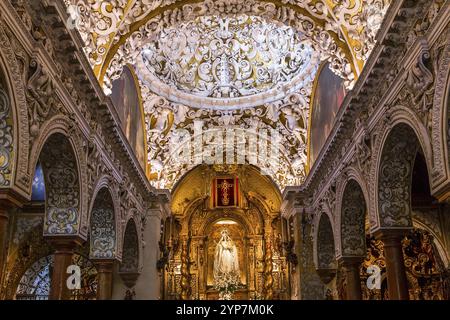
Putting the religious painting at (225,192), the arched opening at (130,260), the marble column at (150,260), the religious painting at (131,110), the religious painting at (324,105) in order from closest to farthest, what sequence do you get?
the religious painting at (324,105)
the religious painting at (131,110)
the arched opening at (130,260)
the marble column at (150,260)
the religious painting at (225,192)

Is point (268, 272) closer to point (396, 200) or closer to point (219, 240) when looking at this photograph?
point (219, 240)

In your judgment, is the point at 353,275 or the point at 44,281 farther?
the point at 44,281

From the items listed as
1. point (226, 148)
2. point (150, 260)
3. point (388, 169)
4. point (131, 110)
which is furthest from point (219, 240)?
point (388, 169)

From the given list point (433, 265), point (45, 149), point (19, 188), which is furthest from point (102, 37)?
point (433, 265)

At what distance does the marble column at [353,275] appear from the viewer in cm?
1141

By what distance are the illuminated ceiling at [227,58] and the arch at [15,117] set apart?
3.64 m

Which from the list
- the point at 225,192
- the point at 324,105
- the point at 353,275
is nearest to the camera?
the point at 353,275

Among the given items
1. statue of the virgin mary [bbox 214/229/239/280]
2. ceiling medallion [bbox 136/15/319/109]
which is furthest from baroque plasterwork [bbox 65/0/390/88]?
statue of the virgin mary [bbox 214/229/239/280]

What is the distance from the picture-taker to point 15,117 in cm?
627

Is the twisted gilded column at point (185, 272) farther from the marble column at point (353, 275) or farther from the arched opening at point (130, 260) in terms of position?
the marble column at point (353, 275)

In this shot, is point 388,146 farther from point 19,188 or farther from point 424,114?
point 19,188

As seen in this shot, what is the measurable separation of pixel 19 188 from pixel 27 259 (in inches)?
422

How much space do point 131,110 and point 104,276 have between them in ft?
16.1

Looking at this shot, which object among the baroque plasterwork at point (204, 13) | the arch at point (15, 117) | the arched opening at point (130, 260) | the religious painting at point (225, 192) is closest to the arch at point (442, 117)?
the baroque plasterwork at point (204, 13)
